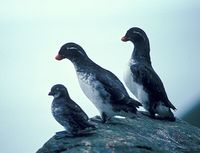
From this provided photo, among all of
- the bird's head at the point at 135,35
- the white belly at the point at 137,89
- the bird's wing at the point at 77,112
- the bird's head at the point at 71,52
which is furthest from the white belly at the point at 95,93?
the bird's head at the point at 135,35

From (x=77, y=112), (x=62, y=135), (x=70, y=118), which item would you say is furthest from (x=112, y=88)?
(x=62, y=135)

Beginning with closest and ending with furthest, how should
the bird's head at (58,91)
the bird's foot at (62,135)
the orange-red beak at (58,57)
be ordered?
the bird's foot at (62,135) < the bird's head at (58,91) < the orange-red beak at (58,57)

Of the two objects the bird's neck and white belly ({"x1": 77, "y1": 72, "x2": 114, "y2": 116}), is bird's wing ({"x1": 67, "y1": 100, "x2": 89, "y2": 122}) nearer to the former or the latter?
white belly ({"x1": 77, "y1": 72, "x2": 114, "y2": 116})

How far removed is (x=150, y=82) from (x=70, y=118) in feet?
11.3

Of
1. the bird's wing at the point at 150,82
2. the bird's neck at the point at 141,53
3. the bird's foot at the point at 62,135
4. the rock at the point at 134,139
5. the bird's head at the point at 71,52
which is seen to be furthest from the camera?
the bird's neck at the point at 141,53

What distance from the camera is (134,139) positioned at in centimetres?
1828

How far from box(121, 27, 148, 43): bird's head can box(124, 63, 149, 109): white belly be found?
0.98 metres

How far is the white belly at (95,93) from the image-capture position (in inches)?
762

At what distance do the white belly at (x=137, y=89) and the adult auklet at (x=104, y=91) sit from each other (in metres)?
1.21

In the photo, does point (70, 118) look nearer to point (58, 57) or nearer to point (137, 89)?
point (58, 57)

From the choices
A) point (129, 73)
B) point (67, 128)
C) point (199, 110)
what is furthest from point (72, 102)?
point (199, 110)

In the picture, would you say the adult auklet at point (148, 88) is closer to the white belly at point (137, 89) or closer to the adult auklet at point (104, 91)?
the white belly at point (137, 89)

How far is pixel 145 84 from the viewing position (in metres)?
21.0

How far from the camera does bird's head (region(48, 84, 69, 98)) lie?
18.7 m
